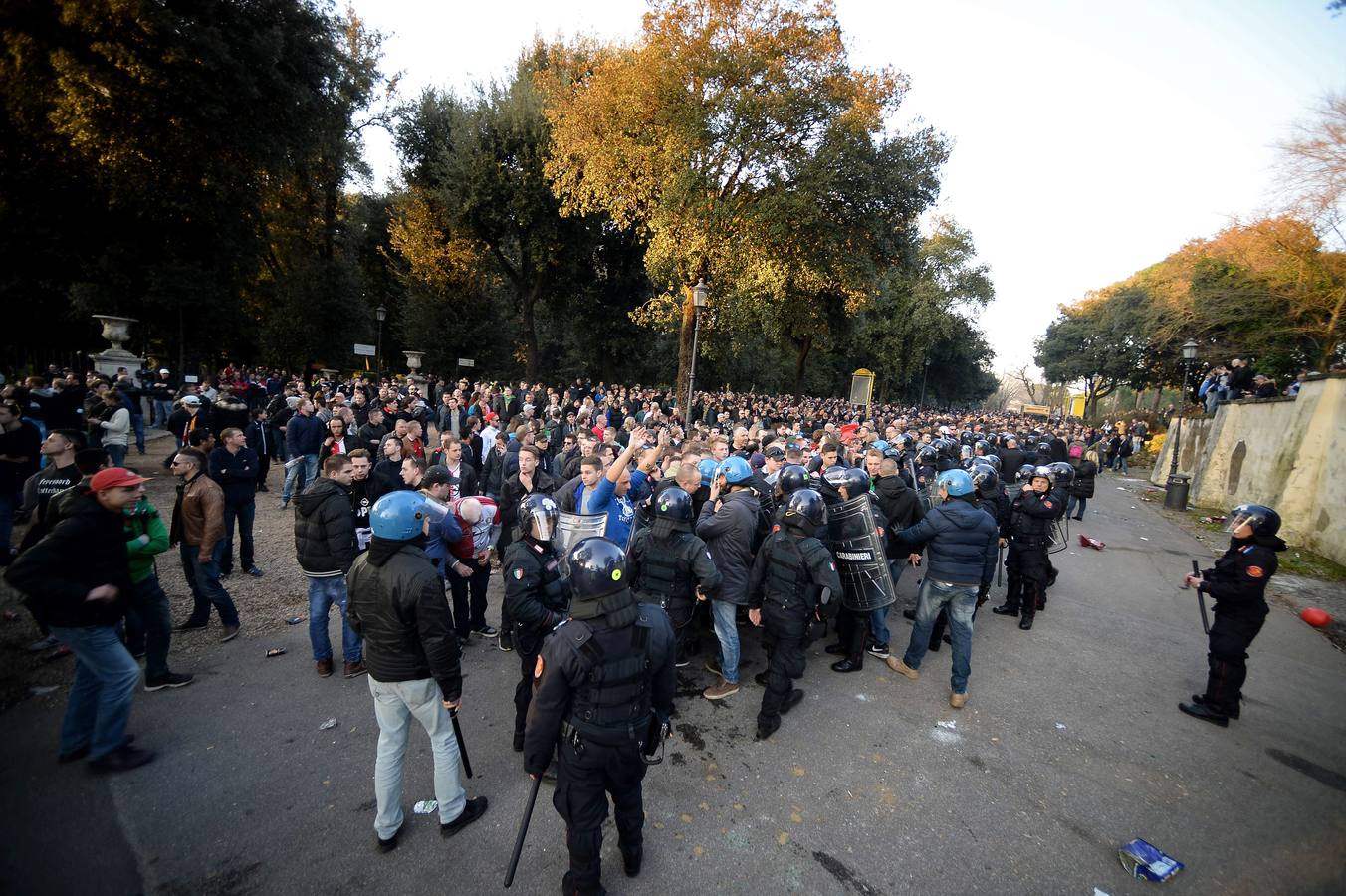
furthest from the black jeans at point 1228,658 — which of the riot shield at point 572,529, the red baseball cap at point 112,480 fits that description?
the red baseball cap at point 112,480

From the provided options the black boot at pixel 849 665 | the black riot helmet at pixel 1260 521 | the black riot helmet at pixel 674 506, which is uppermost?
the black riot helmet at pixel 1260 521

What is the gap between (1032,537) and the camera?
718cm

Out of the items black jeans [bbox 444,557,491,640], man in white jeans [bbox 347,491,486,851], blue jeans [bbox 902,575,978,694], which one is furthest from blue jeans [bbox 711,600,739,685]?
man in white jeans [bbox 347,491,486,851]

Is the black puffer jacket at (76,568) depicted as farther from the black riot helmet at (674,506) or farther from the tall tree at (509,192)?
the tall tree at (509,192)

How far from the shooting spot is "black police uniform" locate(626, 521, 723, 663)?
439 cm

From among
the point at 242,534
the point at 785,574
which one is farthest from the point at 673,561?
the point at 242,534

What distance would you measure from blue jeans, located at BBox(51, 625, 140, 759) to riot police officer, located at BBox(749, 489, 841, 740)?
4.58 m

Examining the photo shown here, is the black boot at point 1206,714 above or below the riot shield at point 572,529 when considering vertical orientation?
below

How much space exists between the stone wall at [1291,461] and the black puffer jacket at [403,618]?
16.3 meters

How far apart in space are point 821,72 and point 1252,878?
60.9 ft

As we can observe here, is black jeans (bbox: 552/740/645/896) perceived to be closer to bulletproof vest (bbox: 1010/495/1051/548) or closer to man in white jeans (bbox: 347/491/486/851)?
man in white jeans (bbox: 347/491/486/851)

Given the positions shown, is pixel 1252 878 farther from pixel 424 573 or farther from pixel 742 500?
pixel 424 573

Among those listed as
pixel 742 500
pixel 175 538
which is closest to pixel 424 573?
pixel 742 500

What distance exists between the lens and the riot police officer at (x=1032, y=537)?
7.03 meters
